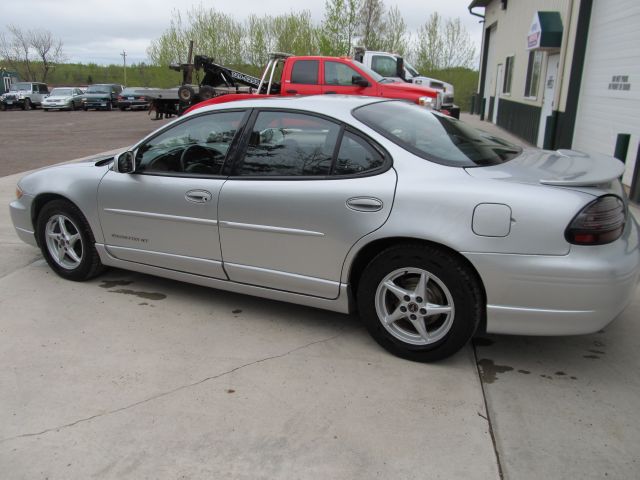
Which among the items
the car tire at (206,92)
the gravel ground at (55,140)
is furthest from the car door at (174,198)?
the car tire at (206,92)

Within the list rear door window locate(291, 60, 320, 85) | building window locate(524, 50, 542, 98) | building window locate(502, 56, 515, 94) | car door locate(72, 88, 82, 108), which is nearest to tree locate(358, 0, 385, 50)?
building window locate(502, 56, 515, 94)

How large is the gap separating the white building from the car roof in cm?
496

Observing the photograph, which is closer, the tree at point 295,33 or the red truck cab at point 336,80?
the red truck cab at point 336,80

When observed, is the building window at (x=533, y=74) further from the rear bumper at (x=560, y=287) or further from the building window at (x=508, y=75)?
the rear bumper at (x=560, y=287)

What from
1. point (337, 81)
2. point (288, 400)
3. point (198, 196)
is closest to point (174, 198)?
point (198, 196)

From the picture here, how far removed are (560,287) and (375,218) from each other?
106 cm

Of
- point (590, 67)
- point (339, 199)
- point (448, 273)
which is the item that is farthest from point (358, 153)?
point (590, 67)

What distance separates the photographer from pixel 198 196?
3889mm

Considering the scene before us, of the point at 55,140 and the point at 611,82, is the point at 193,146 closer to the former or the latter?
the point at 611,82

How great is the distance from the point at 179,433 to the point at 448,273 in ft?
5.37

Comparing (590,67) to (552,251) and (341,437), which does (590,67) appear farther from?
(341,437)

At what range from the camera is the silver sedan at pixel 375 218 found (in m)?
2.94

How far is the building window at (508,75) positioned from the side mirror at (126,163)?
1672 cm

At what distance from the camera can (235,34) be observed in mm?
43625
